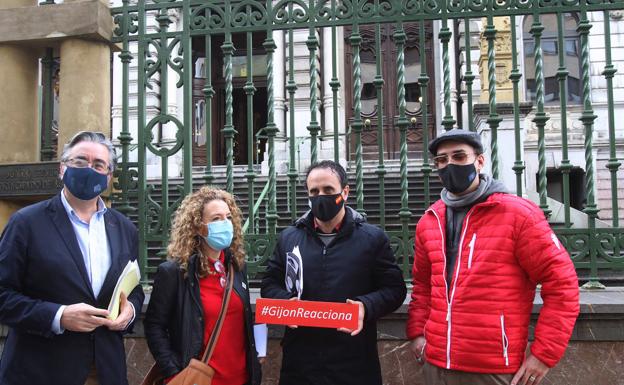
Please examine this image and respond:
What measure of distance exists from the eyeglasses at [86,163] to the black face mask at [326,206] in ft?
4.03

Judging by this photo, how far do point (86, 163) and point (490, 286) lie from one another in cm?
226

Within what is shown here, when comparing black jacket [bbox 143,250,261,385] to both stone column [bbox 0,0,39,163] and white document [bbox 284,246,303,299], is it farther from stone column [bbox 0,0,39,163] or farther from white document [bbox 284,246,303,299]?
stone column [bbox 0,0,39,163]

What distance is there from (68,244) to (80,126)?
2.02 m

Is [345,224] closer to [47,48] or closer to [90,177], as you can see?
[90,177]

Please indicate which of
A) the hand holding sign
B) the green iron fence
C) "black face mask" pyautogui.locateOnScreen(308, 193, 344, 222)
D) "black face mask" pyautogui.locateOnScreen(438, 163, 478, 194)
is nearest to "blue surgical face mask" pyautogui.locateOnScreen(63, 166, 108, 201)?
the hand holding sign

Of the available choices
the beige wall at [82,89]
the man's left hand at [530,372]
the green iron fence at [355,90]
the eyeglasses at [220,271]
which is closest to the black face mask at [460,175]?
the man's left hand at [530,372]

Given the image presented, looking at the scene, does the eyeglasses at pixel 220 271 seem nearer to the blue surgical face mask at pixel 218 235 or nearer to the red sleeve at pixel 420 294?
the blue surgical face mask at pixel 218 235

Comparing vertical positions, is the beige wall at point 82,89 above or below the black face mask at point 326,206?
above

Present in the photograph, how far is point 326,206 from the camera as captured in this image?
3289mm

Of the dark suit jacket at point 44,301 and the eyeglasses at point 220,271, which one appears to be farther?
the eyeglasses at point 220,271

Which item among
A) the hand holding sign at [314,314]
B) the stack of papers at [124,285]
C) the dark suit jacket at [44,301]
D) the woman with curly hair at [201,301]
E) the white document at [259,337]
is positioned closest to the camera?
the dark suit jacket at [44,301]

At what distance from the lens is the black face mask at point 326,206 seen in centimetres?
328

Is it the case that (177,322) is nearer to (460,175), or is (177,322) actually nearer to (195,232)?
(195,232)

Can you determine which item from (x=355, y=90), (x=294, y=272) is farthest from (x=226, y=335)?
(x=355, y=90)
